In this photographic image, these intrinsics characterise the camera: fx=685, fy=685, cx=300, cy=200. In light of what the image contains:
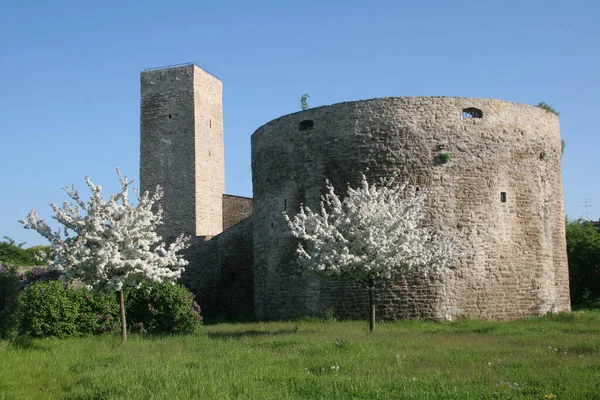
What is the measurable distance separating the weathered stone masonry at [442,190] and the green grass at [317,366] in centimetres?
324

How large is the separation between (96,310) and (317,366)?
29.0ft

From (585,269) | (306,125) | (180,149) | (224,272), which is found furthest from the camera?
(180,149)

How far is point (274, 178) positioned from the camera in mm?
20750

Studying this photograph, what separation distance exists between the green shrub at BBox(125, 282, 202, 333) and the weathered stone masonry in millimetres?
3599

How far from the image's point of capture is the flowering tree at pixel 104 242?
13539 mm

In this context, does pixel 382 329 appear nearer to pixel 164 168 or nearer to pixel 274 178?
pixel 274 178

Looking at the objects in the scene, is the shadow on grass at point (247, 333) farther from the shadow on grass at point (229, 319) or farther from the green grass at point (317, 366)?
the shadow on grass at point (229, 319)

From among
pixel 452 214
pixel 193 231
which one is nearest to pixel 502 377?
pixel 452 214

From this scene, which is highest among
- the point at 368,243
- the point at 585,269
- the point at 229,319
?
the point at 368,243

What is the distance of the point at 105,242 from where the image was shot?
1359 cm

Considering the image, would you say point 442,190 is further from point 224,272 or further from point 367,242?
point 224,272

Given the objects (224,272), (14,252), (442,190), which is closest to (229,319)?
(224,272)

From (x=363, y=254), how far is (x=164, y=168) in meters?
16.7

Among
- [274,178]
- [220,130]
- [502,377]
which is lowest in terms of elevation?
[502,377]
